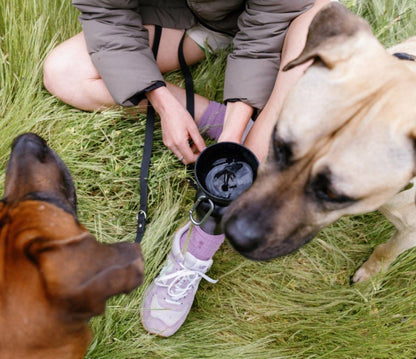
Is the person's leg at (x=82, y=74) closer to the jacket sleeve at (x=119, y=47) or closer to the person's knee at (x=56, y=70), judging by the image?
the person's knee at (x=56, y=70)

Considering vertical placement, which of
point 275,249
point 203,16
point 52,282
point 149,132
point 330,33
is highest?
point 330,33

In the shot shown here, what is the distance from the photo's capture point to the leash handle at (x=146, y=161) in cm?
242

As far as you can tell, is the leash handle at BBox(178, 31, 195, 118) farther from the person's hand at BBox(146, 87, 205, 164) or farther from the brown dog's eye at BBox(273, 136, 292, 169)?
the brown dog's eye at BBox(273, 136, 292, 169)

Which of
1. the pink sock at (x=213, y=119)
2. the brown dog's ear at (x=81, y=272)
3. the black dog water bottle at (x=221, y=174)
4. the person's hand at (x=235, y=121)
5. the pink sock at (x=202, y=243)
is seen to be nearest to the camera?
the brown dog's ear at (x=81, y=272)

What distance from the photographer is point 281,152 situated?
1.59 m

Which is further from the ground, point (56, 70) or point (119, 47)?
point (119, 47)

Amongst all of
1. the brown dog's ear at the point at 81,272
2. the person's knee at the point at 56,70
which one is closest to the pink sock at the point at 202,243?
the brown dog's ear at the point at 81,272

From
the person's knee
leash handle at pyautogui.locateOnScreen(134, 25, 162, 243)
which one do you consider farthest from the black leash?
the person's knee

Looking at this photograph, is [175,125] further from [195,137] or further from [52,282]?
[52,282]

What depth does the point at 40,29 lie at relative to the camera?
8.93 ft

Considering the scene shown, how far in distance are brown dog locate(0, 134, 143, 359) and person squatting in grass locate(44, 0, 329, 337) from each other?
1.01 meters

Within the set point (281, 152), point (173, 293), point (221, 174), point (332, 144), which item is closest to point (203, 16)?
point (221, 174)

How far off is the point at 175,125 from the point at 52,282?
4.66 ft

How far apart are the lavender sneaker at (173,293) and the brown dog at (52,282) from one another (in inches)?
38.7
